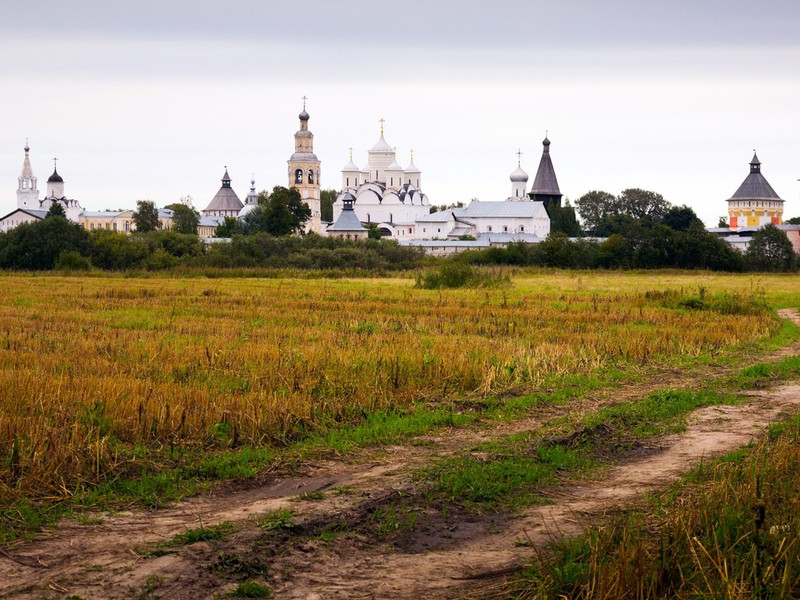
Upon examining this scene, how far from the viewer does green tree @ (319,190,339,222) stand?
163500mm

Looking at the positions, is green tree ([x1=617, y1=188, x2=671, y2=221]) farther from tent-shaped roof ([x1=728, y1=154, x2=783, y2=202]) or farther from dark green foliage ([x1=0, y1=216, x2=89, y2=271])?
dark green foliage ([x1=0, y1=216, x2=89, y2=271])

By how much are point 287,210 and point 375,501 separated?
105 meters

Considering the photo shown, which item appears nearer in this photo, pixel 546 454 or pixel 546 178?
pixel 546 454

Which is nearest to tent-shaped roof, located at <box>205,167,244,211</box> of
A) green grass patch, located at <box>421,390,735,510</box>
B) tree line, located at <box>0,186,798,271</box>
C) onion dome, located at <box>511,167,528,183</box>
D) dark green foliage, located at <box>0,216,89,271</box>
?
onion dome, located at <box>511,167,528,183</box>

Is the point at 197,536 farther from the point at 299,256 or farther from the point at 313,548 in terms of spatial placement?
the point at 299,256

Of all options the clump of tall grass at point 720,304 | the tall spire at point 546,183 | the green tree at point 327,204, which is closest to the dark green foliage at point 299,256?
the clump of tall grass at point 720,304

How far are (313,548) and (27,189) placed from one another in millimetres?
185042

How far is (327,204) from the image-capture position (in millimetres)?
167125

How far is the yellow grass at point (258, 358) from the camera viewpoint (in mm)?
10359

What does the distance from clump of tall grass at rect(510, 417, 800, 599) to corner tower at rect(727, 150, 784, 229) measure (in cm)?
13731

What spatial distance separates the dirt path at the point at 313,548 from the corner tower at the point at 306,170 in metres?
133

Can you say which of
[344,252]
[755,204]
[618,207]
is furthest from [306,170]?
[344,252]

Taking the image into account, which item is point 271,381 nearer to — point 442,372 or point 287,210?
point 442,372

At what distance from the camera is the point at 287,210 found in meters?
113
